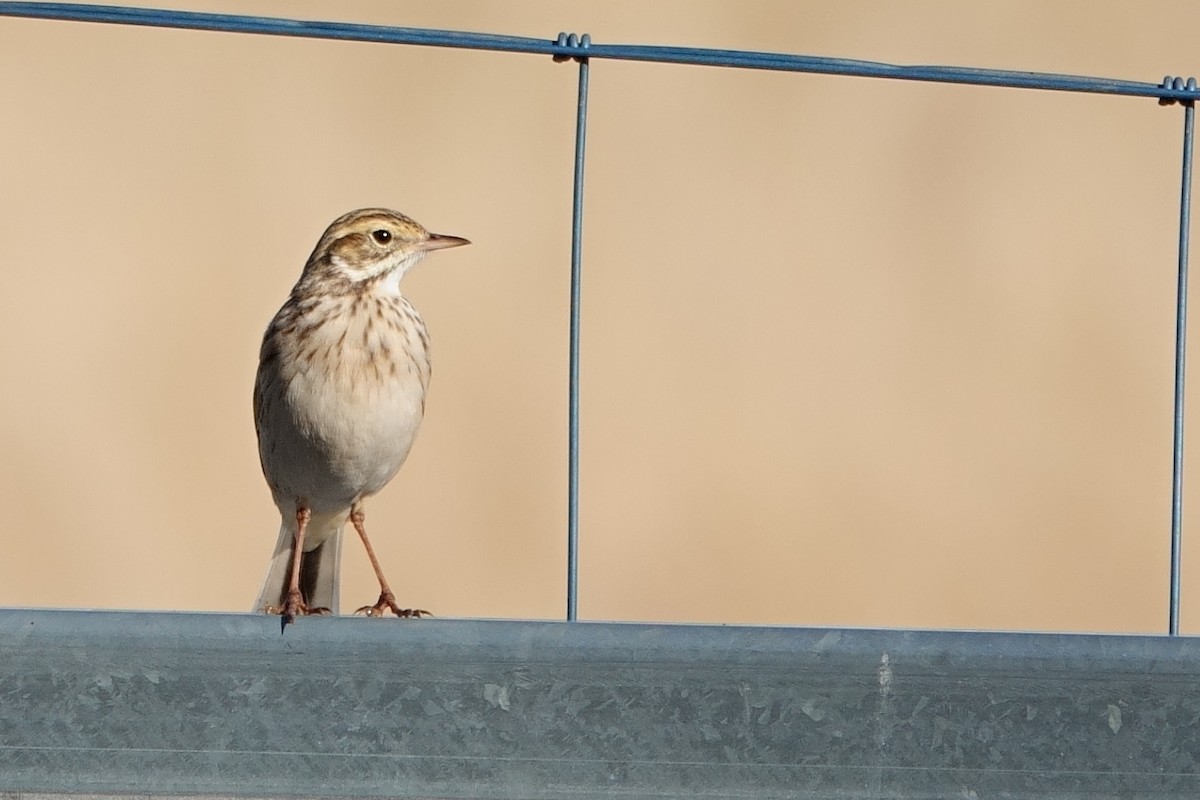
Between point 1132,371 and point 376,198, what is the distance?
9.01 metres

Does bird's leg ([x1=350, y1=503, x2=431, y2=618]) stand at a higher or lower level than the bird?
lower

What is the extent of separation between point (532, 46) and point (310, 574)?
3.26m

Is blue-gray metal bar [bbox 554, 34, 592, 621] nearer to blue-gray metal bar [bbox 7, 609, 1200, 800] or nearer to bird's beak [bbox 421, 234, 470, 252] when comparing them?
blue-gray metal bar [bbox 7, 609, 1200, 800]

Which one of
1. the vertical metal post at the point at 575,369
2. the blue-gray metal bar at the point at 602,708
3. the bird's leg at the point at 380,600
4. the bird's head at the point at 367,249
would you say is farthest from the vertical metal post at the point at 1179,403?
the bird's head at the point at 367,249

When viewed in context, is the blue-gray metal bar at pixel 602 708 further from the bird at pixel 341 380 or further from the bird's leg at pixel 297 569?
the bird at pixel 341 380

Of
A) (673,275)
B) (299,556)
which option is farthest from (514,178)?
(299,556)

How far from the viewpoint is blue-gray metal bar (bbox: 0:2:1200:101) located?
4781mm

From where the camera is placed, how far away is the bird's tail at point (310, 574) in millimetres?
7254

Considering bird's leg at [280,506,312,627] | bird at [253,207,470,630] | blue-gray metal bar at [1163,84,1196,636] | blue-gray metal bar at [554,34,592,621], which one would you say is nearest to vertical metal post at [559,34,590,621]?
blue-gray metal bar at [554,34,592,621]

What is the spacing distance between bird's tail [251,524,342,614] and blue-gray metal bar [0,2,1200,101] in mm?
2718

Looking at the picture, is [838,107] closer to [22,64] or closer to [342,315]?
[22,64]

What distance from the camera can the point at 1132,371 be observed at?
25.6 metres

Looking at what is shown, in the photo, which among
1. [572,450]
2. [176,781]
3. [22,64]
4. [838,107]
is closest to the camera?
[176,781]

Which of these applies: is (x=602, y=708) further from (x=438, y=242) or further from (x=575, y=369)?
(x=438, y=242)
